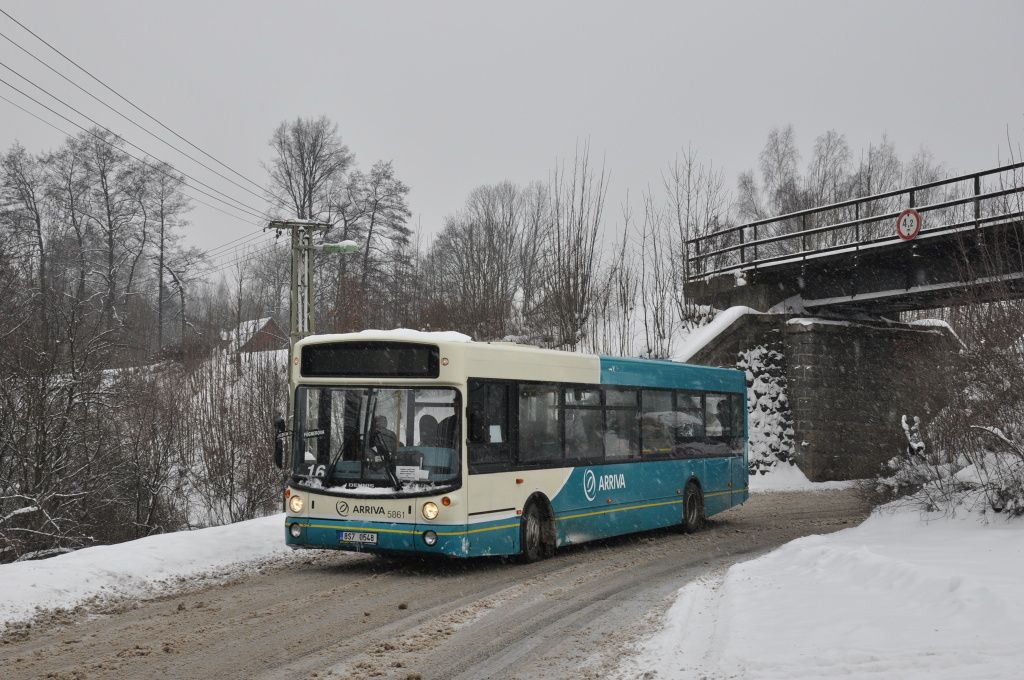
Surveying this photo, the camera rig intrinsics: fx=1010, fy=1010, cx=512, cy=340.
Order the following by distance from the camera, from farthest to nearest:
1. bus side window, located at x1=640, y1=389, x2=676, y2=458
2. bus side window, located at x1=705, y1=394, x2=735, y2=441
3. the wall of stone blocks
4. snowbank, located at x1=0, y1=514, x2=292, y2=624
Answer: the wall of stone blocks
bus side window, located at x1=705, y1=394, x2=735, y2=441
bus side window, located at x1=640, y1=389, x2=676, y2=458
snowbank, located at x1=0, y1=514, x2=292, y2=624

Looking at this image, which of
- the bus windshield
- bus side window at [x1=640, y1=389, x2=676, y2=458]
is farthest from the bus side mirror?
bus side window at [x1=640, y1=389, x2=676, y2=458]

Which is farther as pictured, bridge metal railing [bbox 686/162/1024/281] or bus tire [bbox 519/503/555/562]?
bridge metal railing [bbox 686/162/1024/281]

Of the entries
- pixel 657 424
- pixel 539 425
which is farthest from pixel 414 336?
pixel 657 424

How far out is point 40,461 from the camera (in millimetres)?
A: 19797

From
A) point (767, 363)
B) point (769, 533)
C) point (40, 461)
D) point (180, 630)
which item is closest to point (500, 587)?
point (180, 630)

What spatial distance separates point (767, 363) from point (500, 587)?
19.4m

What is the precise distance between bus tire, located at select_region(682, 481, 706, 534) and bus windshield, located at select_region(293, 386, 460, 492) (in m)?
6.45

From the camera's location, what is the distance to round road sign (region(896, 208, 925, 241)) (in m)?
22.3

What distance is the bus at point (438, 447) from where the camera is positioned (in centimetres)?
1130

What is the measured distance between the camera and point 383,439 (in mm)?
11391

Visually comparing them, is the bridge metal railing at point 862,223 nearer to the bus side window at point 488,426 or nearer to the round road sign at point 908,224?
the round road sign at point 908,224

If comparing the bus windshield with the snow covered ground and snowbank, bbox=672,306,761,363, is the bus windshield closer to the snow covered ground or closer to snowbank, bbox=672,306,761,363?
the snow covered ground

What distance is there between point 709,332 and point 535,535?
16.3 metres

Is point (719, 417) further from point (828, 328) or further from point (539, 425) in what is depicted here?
point (828, 328)
